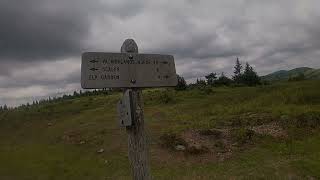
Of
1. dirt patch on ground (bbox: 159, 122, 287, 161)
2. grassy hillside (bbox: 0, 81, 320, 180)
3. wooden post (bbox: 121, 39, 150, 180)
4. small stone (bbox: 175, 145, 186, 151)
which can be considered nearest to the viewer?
wooden post (bbox: 121, 39, 150, 180)

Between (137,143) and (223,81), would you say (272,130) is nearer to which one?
(137,143)

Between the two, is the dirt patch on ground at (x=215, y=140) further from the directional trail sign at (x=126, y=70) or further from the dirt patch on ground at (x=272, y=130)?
the directional trail sign at (x=126, y=70)

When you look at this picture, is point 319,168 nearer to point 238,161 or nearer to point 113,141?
point 238,161

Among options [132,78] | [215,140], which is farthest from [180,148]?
[132,78]

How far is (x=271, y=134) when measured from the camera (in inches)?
733

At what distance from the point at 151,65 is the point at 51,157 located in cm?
1582

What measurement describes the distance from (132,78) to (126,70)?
0.10 m

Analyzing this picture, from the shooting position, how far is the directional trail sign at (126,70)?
14.5 feet

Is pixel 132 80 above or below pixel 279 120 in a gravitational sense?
above

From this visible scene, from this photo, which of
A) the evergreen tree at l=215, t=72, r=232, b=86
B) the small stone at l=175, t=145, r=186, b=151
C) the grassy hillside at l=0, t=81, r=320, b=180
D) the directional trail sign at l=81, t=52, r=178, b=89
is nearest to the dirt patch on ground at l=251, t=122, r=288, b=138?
the grassy hillside at l=0, t=81, r=320, b=180

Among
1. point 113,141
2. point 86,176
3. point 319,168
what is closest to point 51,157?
point 113,141

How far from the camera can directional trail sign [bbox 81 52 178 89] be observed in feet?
14.5

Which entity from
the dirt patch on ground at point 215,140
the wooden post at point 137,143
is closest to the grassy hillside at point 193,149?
the dirt patch on ground at point 215,140

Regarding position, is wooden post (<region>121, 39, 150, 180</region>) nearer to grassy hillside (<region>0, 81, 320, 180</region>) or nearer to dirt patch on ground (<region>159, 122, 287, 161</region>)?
grassy hillside (<region>0, 81, 320, 180</region>)
